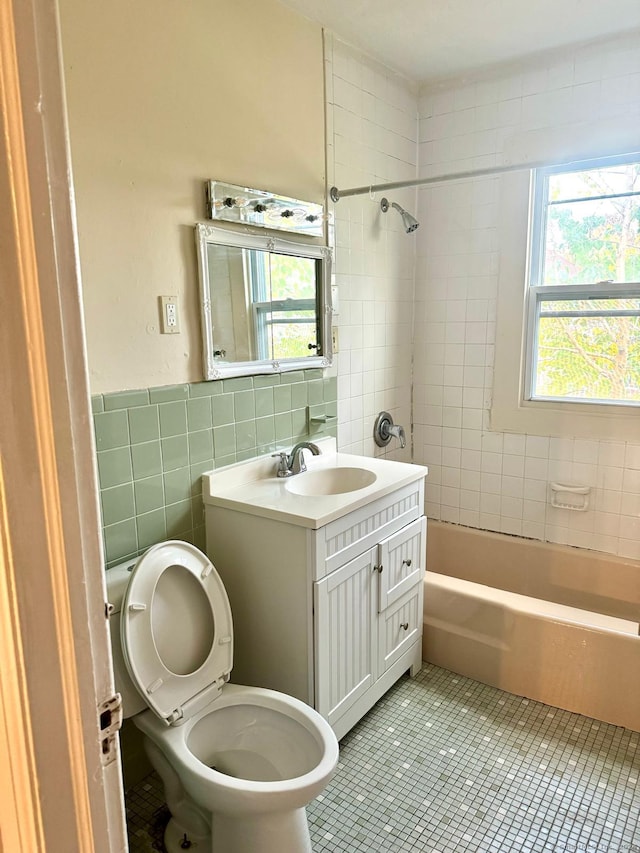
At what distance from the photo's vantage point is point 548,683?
7.14 feet

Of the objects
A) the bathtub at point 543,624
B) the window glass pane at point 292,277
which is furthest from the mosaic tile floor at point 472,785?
the window glass pane at point 292,277

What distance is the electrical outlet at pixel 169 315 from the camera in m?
1.76

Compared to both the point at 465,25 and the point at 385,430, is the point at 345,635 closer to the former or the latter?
the point at 385,430

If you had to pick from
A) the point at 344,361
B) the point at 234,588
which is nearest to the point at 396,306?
the point at 344,361

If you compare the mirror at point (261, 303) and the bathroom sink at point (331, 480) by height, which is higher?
the mirror at point (261, 303)

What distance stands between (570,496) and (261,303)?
1.73 metres

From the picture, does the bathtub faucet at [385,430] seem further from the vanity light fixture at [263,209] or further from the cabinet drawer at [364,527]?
the vanity light fixture at [263,209]

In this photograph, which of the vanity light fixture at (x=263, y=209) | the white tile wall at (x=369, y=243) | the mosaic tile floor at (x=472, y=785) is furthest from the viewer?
the white tile wall at (x=369, y=243)

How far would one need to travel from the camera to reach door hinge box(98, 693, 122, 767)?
0.66 meters

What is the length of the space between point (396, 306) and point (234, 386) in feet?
4.07

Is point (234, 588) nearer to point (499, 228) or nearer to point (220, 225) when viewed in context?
point (220, 225)

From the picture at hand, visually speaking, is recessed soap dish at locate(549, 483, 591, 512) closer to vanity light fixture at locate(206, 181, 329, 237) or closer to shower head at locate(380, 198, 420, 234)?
shower head at locate(380, 198, 420, 234)

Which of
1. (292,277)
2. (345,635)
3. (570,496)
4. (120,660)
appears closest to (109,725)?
(120,660)

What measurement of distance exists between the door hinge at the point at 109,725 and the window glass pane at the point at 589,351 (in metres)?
2.57
